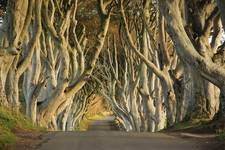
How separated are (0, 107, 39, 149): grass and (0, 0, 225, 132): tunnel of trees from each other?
56 cm

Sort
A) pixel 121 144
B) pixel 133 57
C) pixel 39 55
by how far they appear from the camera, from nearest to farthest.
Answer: pixel 121 144
pixel 39 55
pixel 133 57

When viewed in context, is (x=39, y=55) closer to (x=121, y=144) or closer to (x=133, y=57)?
(x=121, y=144)

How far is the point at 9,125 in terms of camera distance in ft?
53.4

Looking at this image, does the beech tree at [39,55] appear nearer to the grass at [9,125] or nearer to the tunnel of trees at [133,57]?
the tunnel of trees at [133,57]

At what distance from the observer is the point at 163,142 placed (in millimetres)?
14422

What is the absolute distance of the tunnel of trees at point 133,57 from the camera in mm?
15406

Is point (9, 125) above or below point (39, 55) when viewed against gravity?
below

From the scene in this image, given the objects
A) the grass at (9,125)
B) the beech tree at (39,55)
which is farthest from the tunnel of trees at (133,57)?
the grass at (9,125)

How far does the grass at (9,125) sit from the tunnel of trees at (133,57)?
56 centimetres

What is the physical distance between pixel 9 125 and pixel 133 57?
1910 cm

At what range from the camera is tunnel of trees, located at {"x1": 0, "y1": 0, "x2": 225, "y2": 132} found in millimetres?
15406

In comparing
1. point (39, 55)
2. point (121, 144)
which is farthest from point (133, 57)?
point (121, 144)

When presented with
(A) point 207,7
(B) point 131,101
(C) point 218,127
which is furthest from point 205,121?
(B) point 131,101

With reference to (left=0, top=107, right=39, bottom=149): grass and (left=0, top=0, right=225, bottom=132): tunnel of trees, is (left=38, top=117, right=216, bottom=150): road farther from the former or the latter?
(left=0, top=0, right=225, bottom=132): tunnel of trees
